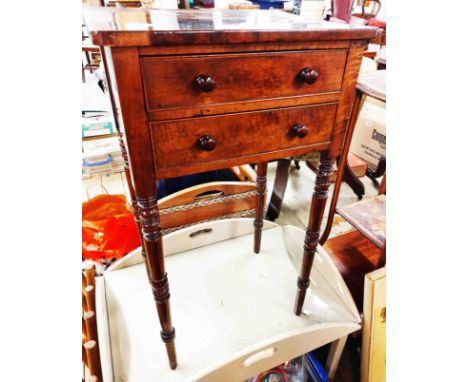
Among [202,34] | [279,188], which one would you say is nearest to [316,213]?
[202,34]

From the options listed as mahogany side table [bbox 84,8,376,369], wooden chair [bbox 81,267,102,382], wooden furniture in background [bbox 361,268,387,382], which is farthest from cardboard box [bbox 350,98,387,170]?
wooden chair [bbox 81,267,102,382]

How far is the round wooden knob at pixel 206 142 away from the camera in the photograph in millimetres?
533

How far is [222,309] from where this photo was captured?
918 mm

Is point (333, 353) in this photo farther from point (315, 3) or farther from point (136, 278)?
point (315, 3)

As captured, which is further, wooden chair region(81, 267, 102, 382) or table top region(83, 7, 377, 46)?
wooden chair region(81, 267, 102, 382)

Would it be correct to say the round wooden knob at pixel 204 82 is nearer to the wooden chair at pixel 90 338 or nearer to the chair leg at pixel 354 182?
the wooden chair at pixel 90 338

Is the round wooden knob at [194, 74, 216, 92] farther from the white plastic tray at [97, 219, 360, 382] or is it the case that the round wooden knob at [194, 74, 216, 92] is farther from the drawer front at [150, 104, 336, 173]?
the white plastic tray at [97, 219, 360, 382]

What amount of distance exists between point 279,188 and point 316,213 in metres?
0.87

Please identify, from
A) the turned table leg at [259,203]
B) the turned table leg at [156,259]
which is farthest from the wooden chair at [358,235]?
the turned table leg at [156,259]

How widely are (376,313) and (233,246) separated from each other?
527mm

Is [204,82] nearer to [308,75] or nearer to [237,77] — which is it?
[237,77]

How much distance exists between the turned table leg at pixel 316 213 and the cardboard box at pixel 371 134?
1443 mm

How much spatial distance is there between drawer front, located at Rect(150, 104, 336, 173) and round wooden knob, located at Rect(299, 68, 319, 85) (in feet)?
0.18

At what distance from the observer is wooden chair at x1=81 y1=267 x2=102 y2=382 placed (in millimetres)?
672
